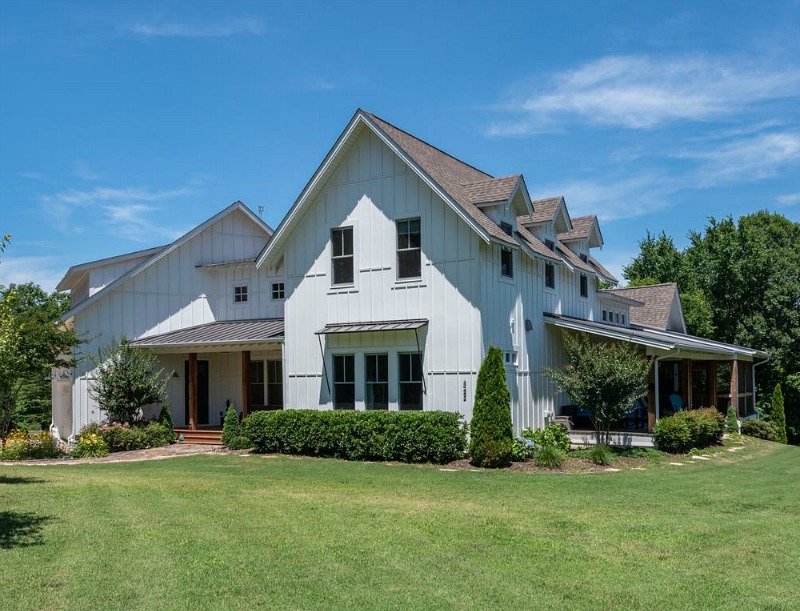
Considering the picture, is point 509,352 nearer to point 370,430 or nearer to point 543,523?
point 370,430

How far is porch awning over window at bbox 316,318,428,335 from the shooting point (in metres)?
20.5

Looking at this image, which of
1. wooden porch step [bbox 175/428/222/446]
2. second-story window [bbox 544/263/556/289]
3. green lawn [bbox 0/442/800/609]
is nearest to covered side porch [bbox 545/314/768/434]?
second-story window [bbox 544/263/556/289]

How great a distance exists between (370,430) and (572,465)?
5.16 metres

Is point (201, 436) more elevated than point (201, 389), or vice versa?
point (201, 389)

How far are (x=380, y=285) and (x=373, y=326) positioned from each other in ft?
4.07

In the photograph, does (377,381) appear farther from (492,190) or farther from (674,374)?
(674,374)

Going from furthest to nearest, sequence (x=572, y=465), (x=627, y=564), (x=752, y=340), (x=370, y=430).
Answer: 1. (x=752, y=340)
2. (x=370, y=430)
3. (x=572, y=465)
4. (x=627, y=564)

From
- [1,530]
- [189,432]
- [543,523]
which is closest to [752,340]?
[189,432]

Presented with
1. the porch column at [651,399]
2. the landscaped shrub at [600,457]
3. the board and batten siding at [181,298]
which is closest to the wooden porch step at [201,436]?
the board and batten siding at [181,298]

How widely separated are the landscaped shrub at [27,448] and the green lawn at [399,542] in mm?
6215

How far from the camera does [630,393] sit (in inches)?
802

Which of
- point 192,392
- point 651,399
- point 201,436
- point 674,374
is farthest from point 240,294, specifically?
point 674,374

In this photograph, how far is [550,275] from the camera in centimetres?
2477

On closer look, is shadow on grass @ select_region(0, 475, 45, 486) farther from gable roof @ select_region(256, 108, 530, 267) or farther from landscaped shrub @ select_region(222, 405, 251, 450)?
gable roof @ select_region(256, 108, 530, 267)
